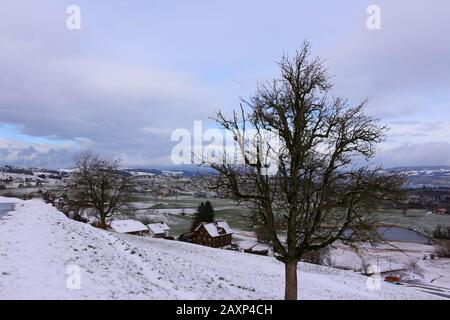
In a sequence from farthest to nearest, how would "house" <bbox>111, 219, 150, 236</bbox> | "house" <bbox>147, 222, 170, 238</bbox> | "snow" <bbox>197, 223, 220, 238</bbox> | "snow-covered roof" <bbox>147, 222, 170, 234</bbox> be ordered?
"snow-covered roof" <bbox>147, 222, 170, 234</bbox>
"house" <bbox>147, 222, 170, 238</bbox>
"snow" <bbox>197, 223, 220, 238</bbox>
"house" <bbox>111, 219, 150, 236</bbox>

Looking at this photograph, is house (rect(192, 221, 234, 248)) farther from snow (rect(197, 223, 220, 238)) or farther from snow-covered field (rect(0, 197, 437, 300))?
snow-covered field (rect(0, 197, 437, 300))

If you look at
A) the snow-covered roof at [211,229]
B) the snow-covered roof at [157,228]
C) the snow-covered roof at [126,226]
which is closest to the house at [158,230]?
the snow-covered roof at [157,228]

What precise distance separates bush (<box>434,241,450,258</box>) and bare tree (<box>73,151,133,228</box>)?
227 ft

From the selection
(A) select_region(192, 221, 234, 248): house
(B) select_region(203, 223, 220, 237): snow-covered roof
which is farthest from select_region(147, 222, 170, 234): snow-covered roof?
(B) select_region(203, 223, 220, 237): snow-covered roof

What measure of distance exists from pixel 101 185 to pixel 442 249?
2958 inches

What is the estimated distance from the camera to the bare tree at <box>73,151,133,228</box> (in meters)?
35.5

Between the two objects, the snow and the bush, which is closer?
the snow

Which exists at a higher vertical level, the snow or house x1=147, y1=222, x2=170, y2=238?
the snow

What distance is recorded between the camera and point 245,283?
18.5m

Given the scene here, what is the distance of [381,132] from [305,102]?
302 cm

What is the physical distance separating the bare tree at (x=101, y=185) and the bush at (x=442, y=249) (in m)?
69.1

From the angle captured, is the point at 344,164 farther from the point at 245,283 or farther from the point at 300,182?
the point at 245,283

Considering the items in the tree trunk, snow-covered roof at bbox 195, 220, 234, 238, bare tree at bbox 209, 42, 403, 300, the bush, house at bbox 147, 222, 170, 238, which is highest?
bare tree at bbox 209, 42, 403, 300
